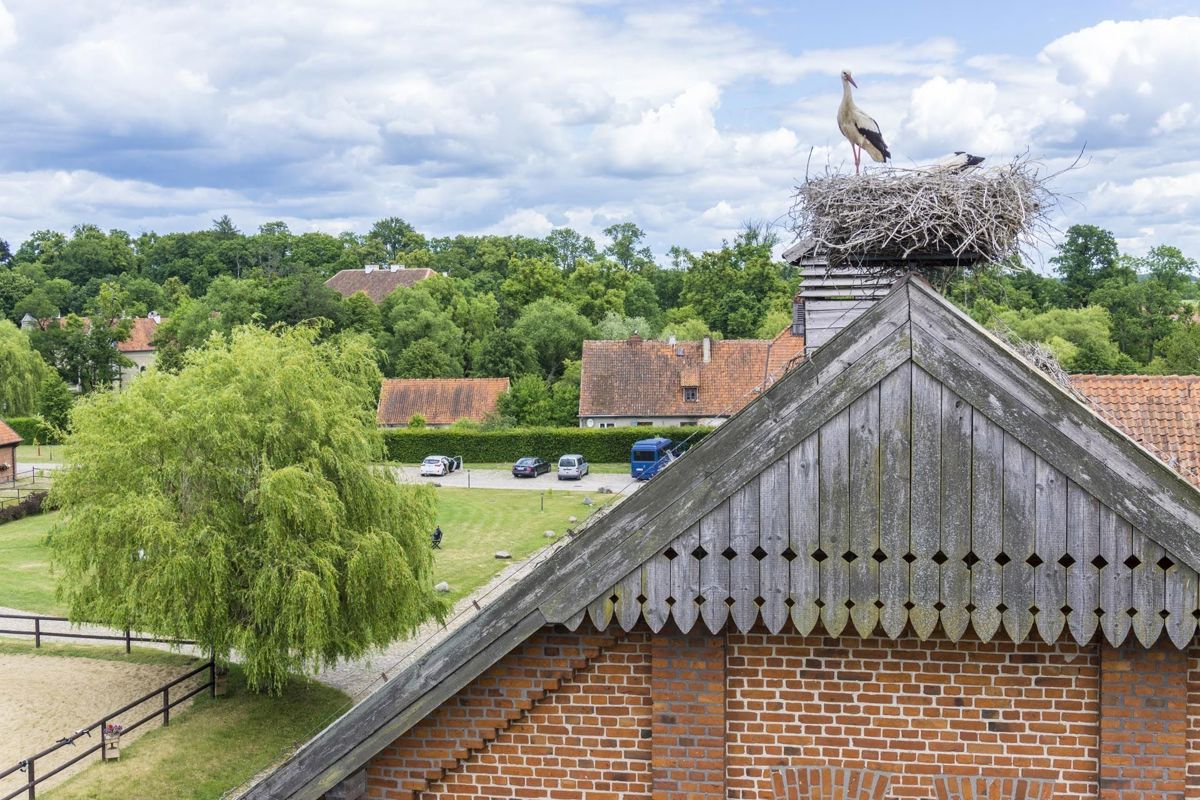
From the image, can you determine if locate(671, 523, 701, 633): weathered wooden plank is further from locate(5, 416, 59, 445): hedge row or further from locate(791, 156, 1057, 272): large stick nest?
locate(5, 416, 59, 445): hedge row

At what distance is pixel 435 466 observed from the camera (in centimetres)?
4747

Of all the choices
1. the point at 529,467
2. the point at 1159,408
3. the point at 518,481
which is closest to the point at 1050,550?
the point at 1159,408

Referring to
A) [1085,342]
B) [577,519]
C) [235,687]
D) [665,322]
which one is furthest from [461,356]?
[235,687]

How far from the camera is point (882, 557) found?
4203mm

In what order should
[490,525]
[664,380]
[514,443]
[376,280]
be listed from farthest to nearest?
[376,280]
[664,380]
[514,443]
[490,525]

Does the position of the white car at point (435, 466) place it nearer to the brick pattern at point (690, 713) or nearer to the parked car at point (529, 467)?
the parked car at point (529, 467)

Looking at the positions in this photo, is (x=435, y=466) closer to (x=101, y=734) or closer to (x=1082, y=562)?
(x=101, y=734)

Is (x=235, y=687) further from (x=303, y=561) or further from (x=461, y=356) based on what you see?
(x=461, y=356)

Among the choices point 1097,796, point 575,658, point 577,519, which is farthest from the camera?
point 577,519

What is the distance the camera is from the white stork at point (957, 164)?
554 centimetres

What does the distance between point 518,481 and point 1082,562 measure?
42350 mm

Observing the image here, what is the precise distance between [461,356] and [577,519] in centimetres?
3298

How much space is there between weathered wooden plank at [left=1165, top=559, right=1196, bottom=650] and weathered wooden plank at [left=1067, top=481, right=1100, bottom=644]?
26 cm

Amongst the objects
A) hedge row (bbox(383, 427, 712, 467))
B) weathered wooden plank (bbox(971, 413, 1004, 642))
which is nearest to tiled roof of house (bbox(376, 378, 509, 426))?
hedge row (bbox(383, 427, 712, 467))
